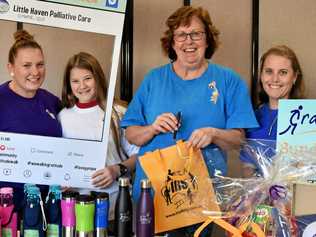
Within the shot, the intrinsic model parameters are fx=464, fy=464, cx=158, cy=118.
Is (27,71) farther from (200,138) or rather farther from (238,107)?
(238,107)

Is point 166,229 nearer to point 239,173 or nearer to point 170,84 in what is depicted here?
point 239,173

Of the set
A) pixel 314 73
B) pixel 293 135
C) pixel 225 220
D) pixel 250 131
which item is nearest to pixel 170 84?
pixel 250 131

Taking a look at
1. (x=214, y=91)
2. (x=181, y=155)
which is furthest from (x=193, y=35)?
(x=181, y=155)

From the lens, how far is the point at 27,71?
1.60 meters

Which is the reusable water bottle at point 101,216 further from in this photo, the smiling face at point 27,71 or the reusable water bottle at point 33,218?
the smiling face at point 27,71

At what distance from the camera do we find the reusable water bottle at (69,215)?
1.36 metres

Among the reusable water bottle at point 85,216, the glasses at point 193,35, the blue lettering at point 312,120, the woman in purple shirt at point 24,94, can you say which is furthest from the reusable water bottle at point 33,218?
the blue lettering at point 312,120

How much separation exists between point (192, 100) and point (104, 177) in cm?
41

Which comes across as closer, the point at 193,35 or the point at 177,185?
the point at 177,185

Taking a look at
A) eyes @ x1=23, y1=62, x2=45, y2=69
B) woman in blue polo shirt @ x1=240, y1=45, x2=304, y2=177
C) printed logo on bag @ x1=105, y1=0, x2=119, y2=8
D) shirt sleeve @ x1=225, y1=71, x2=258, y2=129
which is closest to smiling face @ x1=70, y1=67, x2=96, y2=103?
eyes @ x1=23, y1=62, x2=45, y2=69

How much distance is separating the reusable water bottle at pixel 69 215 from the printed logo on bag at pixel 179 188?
0.28m

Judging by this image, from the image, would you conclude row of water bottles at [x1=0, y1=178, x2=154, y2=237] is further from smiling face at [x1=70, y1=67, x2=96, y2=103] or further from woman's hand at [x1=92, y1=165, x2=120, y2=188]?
smiling face at [x1=70, y1=67, x2=96, y2=103]

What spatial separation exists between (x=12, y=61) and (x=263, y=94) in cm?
99

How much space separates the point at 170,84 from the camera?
1.68 meters
